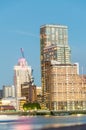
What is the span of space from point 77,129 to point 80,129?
0.50m

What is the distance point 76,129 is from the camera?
261 feet

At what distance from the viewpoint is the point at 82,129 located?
7894cm

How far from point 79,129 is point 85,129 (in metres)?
0.97

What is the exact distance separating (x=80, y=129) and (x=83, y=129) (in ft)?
1.55

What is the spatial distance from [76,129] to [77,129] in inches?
11.2

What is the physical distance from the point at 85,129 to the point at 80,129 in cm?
75

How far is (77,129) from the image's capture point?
79.4 meters

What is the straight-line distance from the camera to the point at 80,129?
79188 millimetres

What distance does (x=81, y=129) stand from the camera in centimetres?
7906

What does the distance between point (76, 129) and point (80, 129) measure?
757 mm

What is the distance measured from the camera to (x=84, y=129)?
260 feet

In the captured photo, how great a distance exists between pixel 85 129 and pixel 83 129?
297mm

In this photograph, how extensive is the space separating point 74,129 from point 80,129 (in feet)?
4.14
